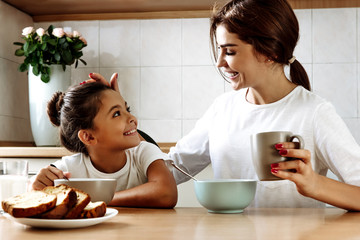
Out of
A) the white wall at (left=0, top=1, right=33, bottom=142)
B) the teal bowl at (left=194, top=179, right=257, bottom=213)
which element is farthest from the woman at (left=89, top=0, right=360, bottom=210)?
the white wall at (left=0, top=1, right=33, bottom=142)

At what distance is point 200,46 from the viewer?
275 cm

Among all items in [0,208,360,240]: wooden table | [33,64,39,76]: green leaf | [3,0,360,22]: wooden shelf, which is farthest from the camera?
[3,0,360,22]: wooden shelf

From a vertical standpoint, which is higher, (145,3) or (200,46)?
(145,3)

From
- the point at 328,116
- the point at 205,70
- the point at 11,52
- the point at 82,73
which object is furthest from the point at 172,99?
the point at 328,116

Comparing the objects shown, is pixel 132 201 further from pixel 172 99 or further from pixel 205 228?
pixel 172 99

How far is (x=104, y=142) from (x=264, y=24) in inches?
22.0

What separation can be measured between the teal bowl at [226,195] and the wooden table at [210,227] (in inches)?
1.0

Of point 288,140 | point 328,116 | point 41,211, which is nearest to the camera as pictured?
point 41,211

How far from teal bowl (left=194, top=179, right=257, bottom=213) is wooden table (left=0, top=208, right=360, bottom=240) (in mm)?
25

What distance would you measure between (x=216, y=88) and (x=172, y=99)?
26 centimetres

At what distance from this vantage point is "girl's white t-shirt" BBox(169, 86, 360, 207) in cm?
127

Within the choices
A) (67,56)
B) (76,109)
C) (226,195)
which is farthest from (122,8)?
(226,195)

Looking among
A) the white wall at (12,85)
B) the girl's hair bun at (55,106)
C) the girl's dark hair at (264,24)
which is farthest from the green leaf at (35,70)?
the girl's dark hair at (264,24)

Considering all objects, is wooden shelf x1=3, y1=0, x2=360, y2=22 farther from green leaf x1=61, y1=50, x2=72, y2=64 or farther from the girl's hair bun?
the girl's hair bun
